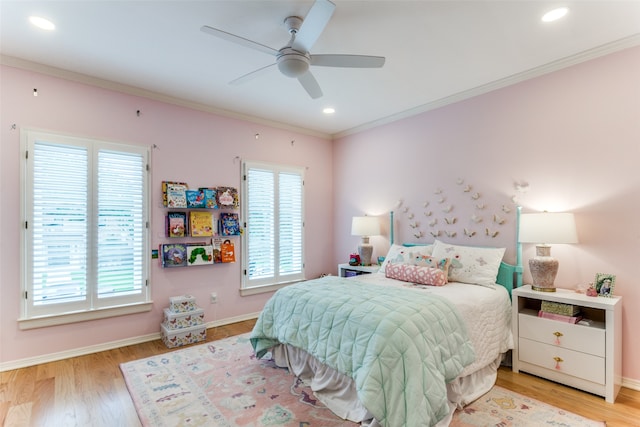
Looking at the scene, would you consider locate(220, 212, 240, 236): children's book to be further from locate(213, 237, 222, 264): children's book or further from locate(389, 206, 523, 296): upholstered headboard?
locate(389, 206, 523, 296): upholstered headboard

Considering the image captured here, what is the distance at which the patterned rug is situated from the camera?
212 cm

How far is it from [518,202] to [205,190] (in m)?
3.52

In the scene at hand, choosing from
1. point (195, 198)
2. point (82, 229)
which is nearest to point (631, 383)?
point (195, 198)

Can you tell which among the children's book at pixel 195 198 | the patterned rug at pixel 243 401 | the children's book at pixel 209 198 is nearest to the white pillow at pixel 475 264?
the patterned rug at pixel 243 401

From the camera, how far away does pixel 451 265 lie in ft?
10.8

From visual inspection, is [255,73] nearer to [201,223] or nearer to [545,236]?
[201,223]

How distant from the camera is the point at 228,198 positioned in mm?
4133

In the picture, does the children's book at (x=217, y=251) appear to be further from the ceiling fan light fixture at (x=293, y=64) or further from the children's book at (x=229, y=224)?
the ceiling fan light fixture at (x=293, y=64)

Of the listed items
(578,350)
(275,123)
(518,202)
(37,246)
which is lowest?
(578,350)

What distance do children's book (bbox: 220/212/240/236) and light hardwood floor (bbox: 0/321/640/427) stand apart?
66.9 inches

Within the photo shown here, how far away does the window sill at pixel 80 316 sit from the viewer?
2.93m

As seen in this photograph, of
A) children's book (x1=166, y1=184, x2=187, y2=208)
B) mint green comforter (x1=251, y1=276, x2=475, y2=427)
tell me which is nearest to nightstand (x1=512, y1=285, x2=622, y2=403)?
mint green comforter (x1=251, y1=276, x2=475, y2=427)

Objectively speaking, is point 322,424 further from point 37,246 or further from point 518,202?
point 37,246

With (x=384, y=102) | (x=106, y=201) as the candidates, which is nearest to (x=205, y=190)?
(x=106, y=201)
